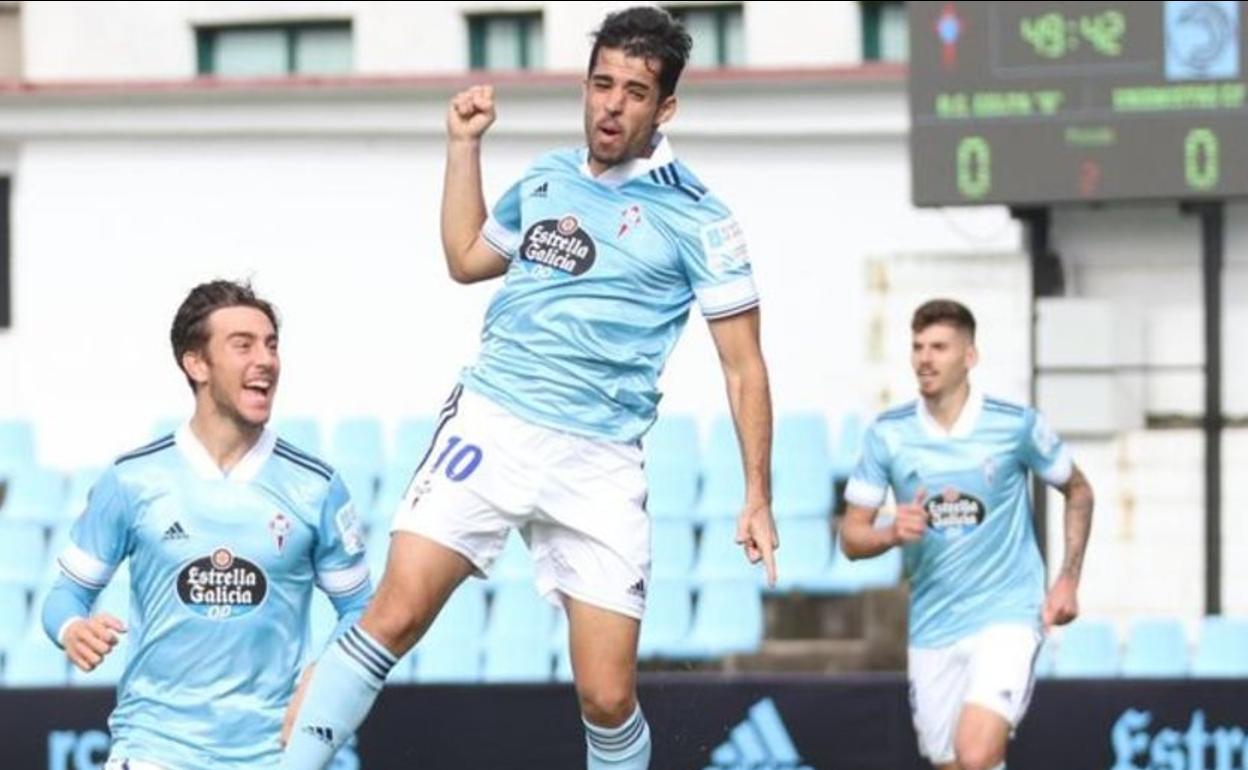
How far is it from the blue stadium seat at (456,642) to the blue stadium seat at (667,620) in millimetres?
773

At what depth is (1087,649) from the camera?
14.5 m

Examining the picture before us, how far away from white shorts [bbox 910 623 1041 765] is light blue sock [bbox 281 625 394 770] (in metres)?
3.14

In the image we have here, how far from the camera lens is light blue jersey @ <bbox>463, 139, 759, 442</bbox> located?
7793mm

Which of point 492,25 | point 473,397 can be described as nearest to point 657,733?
point 473,397

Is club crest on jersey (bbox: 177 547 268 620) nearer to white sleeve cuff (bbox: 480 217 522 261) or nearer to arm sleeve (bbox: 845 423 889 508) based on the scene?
white sleeve cuff (bbox: 480 217 522 261)

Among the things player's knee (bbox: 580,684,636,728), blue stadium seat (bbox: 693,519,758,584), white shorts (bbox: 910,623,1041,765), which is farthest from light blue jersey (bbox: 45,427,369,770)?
blue stadium seat (bbox: 693,519,758,584)

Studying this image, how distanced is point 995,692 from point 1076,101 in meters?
4.64

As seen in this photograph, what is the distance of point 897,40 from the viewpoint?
17344 mm

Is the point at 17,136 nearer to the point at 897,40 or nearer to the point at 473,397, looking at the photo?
the point at 897,40

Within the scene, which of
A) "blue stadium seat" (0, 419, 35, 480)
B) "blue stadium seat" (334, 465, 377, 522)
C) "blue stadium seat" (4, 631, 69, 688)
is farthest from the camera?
"blue stadium seat" (0, 419, 35, 480)

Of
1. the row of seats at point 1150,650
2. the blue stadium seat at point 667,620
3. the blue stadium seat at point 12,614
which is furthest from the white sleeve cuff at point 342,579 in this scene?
the blue stadium seat at point 12,614

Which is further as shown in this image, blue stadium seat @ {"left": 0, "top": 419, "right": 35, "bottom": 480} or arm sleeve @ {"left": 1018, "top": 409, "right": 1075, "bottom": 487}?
blue stadium seat @ {"left": 0, "top": 419, "right": 35, "bottom": 480}

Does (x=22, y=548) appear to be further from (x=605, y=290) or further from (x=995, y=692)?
(x=605, y=290)

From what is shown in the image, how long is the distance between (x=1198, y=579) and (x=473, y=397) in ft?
28.0
